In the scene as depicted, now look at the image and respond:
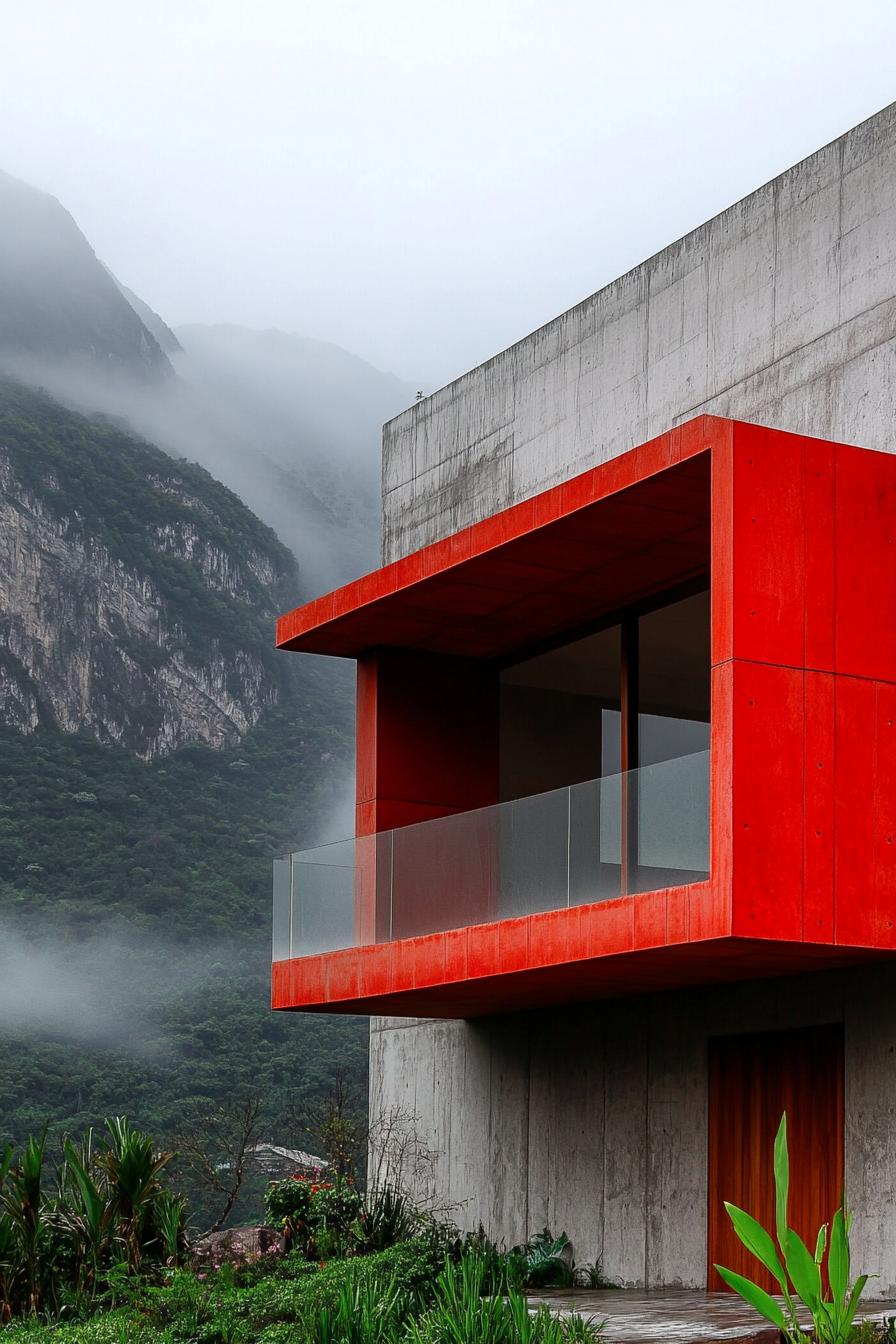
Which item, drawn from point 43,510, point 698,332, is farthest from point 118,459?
point 698,332

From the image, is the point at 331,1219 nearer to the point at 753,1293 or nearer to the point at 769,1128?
the point at 769,1128

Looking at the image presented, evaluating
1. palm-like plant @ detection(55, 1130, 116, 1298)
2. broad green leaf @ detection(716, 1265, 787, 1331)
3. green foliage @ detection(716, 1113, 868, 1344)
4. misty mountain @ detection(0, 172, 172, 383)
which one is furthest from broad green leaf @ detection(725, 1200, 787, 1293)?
misty mountain @ detection(0, 172, 172, 383)

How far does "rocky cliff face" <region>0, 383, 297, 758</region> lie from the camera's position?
79.2 meters

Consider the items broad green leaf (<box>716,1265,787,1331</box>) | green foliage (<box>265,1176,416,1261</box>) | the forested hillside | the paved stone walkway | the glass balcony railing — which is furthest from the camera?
the forested hillside

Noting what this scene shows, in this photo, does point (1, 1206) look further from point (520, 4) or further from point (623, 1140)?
point (520, 4)

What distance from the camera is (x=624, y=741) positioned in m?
16.0

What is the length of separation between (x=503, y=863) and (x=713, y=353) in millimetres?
5199

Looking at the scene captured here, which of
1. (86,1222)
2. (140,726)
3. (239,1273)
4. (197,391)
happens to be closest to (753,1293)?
(239,1273)

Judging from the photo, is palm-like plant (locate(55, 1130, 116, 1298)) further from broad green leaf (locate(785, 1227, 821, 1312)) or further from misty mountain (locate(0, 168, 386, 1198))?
misty mountain (locate(0, 168, 386, 1198))

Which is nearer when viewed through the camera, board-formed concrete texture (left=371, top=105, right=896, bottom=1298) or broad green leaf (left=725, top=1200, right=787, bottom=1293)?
broad green leaf (left=725, top=1200, right=787, bottom=1293)

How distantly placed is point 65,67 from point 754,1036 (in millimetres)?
137886

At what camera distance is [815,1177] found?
14.3m

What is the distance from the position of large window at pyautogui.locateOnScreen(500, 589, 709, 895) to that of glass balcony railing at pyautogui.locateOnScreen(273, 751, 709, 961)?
0.01 m

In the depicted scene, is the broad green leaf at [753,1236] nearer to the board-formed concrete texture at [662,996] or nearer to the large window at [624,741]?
the large window at [624,741]
